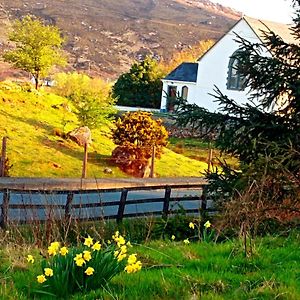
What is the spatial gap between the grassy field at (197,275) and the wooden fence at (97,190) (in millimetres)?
4253

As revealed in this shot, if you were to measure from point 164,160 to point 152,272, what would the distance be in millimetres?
21240

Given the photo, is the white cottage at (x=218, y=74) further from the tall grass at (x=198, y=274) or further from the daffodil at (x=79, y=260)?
the daffodil at (x=79, y=260)

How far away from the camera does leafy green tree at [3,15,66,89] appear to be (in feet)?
117

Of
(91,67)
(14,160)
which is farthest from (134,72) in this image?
(91,67)

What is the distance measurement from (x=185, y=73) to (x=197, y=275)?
43.4 metres

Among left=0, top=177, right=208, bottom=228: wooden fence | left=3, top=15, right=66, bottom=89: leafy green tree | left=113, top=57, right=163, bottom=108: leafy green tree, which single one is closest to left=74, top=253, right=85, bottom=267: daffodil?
left=0, top=177, right=208, bottom=228: wooden fence

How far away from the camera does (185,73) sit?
47.6 m

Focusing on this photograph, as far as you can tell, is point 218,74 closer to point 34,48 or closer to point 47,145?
point 34,48

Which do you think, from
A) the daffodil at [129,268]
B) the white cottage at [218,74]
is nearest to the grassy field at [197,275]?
the daffodil at [129,268]

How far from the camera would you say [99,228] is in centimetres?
1069

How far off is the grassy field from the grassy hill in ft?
47.8

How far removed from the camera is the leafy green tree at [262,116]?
375 inches

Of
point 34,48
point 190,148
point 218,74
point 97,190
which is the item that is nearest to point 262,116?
point 97,190

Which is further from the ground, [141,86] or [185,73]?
[185,73]
